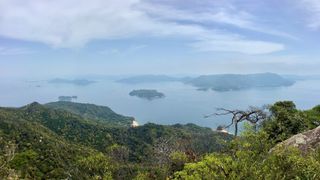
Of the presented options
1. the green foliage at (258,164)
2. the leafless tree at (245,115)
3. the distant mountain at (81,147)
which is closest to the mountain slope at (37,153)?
the distant mountain at (81,147)

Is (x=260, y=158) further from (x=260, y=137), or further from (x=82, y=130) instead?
(x=82, y=130)

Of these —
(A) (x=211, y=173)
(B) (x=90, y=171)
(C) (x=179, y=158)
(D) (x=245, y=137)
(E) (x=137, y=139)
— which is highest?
(D) (x=245, y=137)

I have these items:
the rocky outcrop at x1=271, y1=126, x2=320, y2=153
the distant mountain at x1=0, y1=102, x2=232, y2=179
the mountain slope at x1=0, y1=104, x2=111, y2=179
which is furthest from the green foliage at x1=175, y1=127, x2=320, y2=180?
the mountain slope at x1=0, y1=104, x2=111, y2=179

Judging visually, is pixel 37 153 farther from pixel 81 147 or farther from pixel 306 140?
pixel 306 140

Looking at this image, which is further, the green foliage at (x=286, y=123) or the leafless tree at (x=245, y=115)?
the green foliage at (x=286, y=123)

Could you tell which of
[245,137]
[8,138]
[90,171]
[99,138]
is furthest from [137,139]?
[245,137]

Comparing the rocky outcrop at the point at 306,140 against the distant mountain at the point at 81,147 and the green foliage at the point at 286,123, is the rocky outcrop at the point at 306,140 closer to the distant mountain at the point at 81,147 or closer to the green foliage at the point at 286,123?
the distant mountain at the point at 81,147

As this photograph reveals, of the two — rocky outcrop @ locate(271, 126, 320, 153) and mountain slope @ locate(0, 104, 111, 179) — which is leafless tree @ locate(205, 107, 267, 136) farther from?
mountain slope @ locate(0, 104, 111, 179)

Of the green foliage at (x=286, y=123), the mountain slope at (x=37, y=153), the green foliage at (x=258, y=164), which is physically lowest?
the mountain slope at (x=37, y=153)
